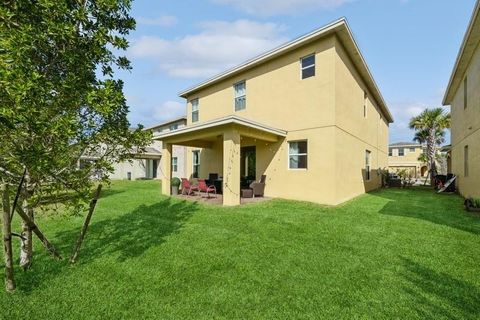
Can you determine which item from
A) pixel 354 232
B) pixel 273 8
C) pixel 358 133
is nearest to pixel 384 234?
pixel 354 232

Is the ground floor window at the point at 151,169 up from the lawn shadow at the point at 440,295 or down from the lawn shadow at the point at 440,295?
up

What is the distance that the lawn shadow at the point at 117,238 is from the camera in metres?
4.55

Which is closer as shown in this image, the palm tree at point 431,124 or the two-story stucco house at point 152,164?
the palm tree at point 431,124

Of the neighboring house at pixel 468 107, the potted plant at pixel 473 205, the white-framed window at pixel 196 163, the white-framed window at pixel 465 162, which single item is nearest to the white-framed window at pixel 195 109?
the white-framed window at pixel 196 163

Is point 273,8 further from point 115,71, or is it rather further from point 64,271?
point 64,271

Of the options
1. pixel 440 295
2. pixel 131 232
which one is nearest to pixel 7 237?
pixel 131 232

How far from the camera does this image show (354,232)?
684 cm

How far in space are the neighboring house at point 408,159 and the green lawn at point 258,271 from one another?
39.2 meters

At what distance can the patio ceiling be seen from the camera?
1017 cm

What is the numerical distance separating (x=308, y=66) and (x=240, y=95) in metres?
4.50

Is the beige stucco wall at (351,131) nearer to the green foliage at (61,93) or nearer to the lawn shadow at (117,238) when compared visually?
the lawn shadow at (117,238)

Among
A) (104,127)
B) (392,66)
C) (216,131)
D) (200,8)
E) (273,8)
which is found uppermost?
(273,8)

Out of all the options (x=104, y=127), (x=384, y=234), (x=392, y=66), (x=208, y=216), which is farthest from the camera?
(x=392, y=66)

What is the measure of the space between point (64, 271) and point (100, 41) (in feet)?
13.2
